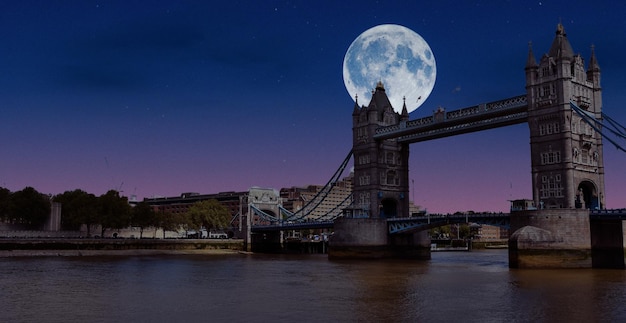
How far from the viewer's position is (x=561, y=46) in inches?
2709

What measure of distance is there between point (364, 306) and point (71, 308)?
47.9ft

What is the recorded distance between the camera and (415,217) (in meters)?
84.4

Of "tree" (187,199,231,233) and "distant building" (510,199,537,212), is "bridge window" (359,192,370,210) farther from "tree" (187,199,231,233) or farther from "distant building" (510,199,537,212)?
"tree" (187,199,231,233)

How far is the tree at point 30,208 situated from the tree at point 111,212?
977cm

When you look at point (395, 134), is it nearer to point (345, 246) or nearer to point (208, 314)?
point (345, 246)

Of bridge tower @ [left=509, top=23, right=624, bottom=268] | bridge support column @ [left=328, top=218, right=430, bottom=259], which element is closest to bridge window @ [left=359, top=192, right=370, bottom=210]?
bridge support column @ [left=328, top=218, right=430, bottom=259]

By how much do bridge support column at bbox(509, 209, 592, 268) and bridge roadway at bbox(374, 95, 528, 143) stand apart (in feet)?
57.0

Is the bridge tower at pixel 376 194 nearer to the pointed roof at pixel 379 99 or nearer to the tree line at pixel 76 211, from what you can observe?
the pointed roof at pixel 379 99

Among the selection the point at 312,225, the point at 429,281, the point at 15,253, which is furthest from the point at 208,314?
the point at 312,225

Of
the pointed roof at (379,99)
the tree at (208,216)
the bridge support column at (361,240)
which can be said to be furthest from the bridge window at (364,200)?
the tree at (208,216)

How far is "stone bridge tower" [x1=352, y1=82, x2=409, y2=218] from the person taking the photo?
94.9m

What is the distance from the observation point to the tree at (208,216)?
468ft

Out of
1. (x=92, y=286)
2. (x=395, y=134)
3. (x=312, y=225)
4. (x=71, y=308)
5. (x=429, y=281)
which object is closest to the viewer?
(x=71, y=308)

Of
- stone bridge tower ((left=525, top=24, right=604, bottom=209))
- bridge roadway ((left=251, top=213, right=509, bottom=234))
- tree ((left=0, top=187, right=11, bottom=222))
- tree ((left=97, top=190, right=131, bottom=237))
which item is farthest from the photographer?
tree ((left=97, top=190, right=131, bottom=237))
